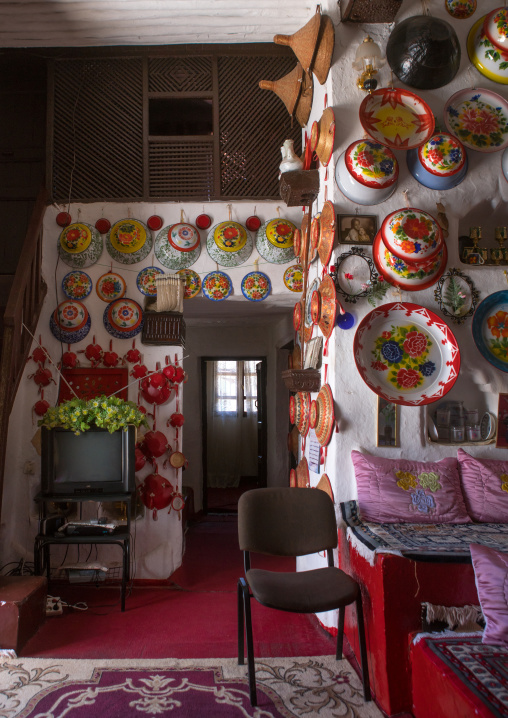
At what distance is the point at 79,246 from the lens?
3852 mm

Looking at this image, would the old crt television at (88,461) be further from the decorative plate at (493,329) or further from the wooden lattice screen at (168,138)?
the decorative plate at (493,329)

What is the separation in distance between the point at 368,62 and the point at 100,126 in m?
2.29

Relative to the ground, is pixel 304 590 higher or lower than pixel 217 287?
lower

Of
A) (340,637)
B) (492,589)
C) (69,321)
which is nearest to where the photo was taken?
(492,589)

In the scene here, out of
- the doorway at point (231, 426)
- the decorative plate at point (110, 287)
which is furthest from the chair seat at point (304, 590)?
the doorway at point (231, 426)

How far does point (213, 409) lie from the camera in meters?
7.93

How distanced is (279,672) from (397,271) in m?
2.03

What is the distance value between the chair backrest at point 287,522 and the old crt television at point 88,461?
1187mm

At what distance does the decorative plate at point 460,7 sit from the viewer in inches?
116

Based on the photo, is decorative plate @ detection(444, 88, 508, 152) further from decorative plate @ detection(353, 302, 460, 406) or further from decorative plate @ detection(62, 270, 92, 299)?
decorative plate @ detection(62, 270, 92, 299)

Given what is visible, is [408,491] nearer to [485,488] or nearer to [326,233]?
[485,488]

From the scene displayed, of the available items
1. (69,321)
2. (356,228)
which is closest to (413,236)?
(356,228)

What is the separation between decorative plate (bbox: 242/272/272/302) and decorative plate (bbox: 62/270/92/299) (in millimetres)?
1188

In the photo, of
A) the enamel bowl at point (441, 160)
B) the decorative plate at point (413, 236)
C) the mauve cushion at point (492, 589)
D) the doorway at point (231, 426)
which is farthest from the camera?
the doorway at point (231, 426)
